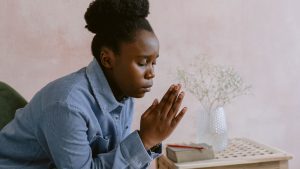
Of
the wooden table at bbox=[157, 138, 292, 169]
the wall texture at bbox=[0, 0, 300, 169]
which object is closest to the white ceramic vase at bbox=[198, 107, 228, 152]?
the wooden table at bbox=[157, 138, 292, 169]

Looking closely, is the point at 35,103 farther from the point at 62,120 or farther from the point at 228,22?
the point at 228,22

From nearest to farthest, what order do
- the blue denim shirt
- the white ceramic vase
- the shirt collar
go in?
the blue denim shirt < the shirt collar < the white ceramic vase

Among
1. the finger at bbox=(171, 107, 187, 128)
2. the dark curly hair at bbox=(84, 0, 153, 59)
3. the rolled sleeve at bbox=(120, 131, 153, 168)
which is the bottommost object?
the rolled sleeve at bbox=(120, 131, 153, 168)

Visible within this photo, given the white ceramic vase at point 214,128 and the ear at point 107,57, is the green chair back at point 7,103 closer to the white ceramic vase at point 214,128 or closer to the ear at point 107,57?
the ear at point 107,57

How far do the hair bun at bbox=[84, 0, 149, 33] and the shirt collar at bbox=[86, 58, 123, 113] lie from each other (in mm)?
104

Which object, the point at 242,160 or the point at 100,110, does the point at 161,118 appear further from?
the point at 242,160

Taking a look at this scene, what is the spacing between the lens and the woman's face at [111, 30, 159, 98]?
41.3 inches

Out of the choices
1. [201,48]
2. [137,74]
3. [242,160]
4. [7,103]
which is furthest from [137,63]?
[201,48]

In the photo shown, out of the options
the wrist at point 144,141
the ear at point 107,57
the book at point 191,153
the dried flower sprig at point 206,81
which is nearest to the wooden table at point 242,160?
the book at point 191,153

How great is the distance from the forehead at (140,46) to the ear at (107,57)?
33 mm

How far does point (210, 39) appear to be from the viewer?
1977 millimetres

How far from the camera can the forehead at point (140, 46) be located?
1047 millimetres

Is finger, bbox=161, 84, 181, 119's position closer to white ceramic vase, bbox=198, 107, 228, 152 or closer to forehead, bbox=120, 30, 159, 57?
forehead, bbox=120, 30, 159, 57

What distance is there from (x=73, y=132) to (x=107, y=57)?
8.6 inches
